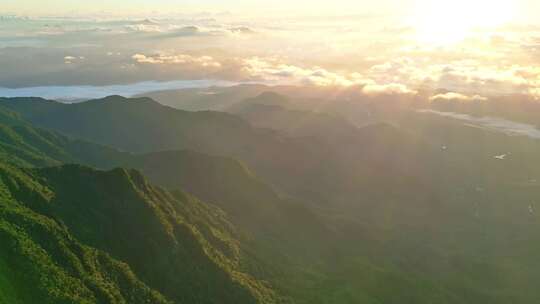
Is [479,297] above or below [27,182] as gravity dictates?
below

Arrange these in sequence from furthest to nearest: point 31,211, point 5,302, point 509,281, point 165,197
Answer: point 509,281 < point 165,197 < point 31,211 < point 5,302

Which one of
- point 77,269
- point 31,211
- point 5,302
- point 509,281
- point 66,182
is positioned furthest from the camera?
point 509,281

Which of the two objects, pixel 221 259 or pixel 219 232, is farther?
pixel 219 232

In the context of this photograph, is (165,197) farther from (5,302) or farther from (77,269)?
(5,302)

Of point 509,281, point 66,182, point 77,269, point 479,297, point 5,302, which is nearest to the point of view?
point 5,302

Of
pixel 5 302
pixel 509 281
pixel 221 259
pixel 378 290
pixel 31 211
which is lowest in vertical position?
pixel 509 281

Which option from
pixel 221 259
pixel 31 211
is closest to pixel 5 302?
pixel 31 211

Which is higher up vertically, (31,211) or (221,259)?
(31,211)

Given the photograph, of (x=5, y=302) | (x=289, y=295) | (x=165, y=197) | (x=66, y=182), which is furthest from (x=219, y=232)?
(x=5, y=302)

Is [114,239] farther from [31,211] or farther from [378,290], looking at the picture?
[378,290]
